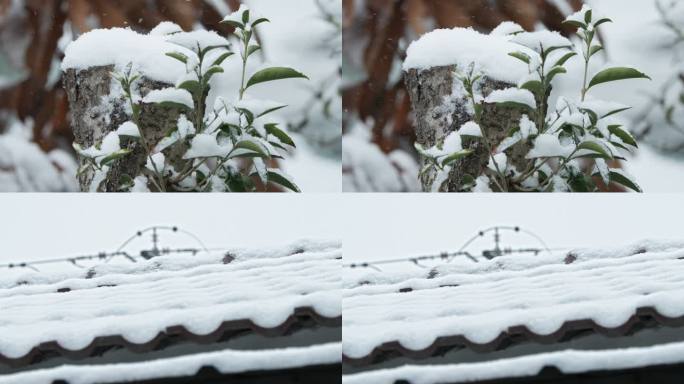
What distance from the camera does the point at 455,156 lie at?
1.79m

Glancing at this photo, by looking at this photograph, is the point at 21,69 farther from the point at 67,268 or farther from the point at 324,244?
the point at 324,244

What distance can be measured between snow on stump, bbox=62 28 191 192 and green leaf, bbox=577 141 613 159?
33.8 inches

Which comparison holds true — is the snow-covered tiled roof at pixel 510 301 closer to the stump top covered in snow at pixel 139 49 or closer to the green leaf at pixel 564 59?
the green leaf at pixel 564 59

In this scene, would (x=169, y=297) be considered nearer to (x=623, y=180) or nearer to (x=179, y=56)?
(x=179, y=56)

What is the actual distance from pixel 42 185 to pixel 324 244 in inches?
24.5

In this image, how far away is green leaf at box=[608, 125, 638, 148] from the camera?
1815 millimetres

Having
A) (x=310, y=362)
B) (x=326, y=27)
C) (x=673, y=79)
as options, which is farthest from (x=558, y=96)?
(x=310, y=362)

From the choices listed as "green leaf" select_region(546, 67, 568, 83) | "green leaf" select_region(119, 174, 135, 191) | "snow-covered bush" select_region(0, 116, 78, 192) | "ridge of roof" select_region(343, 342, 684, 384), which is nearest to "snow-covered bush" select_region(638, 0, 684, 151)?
"green leaf" select_region(546, 67, 568, 83)

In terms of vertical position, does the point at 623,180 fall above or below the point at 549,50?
below

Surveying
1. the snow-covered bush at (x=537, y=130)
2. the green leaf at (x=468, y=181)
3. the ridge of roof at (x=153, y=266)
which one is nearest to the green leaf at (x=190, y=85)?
the ridge of roof at (x=153, y=266)

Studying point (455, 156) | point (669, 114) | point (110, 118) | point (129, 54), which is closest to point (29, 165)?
point (110, 118)

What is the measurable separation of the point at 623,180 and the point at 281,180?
743mm

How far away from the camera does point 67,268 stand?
1.87 m

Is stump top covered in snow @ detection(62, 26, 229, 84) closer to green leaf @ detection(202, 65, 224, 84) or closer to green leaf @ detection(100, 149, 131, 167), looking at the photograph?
green leaf @ detection(202, 65, 224, 84)
